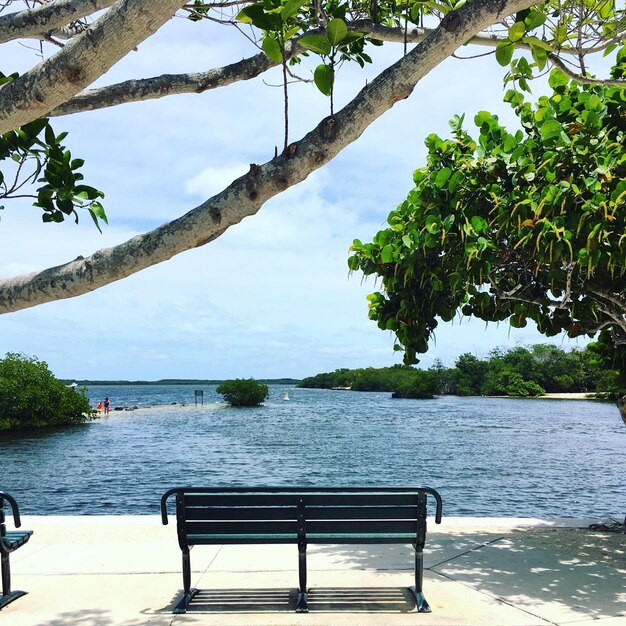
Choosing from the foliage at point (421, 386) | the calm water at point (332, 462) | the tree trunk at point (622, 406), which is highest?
the tree trunk at point (622, 406)

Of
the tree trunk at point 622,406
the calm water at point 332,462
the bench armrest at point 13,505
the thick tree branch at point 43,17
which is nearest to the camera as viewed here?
the thick tree branch at point 43,17

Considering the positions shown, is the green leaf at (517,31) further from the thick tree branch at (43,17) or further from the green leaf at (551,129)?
the thick tree branch at (43,17)

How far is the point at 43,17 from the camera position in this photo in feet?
17.3

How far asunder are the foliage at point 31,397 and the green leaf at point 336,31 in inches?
1998

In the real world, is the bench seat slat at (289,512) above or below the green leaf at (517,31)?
below

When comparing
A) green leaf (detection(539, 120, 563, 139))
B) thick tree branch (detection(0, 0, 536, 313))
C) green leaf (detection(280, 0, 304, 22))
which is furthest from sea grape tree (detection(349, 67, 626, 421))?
green leaf (detection(280, 0, 304, 22))

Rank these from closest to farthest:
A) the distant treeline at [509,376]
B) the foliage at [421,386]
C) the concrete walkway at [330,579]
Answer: the concrete walkway at [330,579], the distant treeline at [509,376], the foliage at [421,386]

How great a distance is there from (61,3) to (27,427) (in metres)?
53.7

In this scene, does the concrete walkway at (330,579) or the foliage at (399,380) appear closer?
the concrete walkway at (330,579)

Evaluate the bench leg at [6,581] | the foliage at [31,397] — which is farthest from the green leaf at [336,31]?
the foliage at [31,397]

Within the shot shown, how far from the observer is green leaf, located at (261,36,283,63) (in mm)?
3260

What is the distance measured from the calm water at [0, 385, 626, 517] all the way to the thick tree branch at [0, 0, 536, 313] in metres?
15.5

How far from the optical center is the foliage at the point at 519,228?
601 cm

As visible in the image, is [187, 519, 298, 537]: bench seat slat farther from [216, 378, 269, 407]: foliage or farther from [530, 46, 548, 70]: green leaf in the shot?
[216, 378, 269, 407]: foliage
